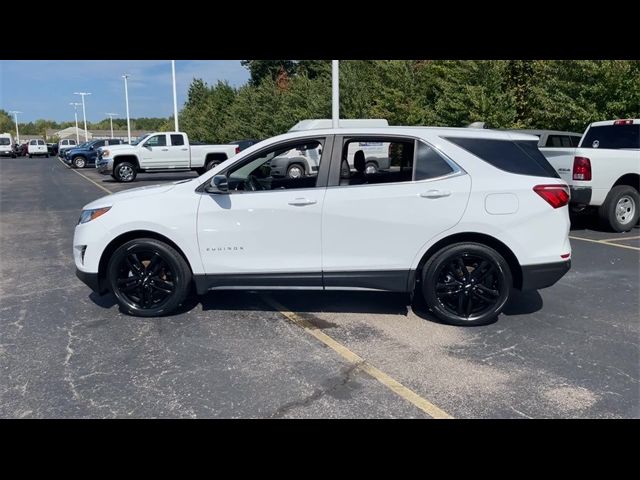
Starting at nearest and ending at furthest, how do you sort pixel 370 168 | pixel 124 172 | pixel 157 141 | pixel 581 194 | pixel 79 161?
pixel 370 168 → pixel 581 194 → pixel 124 172 → pixel 157 141 → pixel 79 161

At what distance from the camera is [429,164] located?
446 centimetres

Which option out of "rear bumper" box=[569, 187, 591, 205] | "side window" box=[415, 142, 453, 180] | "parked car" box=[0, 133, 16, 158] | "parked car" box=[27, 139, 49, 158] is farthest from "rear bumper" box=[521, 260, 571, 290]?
"parked car" box=[27, 139, 49, 158]

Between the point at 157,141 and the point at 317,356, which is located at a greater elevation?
the point at 157,141

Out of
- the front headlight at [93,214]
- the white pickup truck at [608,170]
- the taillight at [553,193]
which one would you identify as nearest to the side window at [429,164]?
the taillight at [553,193]

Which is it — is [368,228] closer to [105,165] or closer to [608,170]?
[608,170]

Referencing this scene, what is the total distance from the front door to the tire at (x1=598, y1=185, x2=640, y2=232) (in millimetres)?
6519

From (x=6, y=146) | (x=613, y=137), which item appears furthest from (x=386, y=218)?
(x=6, y=146)

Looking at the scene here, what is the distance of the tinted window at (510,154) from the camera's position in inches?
174

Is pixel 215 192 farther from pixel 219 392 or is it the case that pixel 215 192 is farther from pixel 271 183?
pixel 219 392

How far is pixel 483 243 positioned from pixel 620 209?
234 inches

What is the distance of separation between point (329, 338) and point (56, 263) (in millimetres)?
4638

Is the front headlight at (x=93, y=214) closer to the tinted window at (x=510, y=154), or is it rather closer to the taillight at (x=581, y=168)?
the tinted window at (x=510, y=154)
